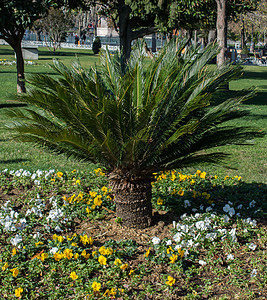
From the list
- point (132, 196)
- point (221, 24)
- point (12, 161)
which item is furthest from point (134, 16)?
point (132, 196)

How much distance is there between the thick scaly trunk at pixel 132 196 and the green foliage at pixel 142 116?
0.42 feet

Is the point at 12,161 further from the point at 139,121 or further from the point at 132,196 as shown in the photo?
the point at 139,121

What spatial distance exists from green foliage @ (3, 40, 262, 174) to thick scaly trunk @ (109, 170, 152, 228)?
5.0 inches

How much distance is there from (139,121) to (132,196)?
0.82 metres

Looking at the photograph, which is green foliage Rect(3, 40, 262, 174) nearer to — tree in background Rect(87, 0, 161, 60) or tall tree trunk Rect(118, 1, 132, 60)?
tree in background Rect(87, 0, 161, 60)

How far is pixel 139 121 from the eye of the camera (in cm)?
377

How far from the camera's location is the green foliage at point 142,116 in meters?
3.72

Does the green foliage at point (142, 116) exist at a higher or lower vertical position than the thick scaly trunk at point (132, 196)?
Result: higher

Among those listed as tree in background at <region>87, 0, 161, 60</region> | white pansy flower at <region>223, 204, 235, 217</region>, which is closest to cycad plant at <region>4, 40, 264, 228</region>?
white pansy flower at <region>223, 204, 235, 217</region>

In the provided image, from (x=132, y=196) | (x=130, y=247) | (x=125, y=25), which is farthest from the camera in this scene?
(x=125, y=25)

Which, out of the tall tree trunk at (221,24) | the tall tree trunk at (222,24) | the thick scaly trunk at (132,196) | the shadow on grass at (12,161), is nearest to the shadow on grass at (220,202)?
the thick scaly trunk at (132,196)

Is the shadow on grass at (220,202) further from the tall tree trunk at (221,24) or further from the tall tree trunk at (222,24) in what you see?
the tall tree trunk at (221,24)

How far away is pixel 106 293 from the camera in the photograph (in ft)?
10.4

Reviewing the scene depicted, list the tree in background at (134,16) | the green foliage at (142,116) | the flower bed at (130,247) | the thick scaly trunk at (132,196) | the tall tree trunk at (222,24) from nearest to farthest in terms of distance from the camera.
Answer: the flower bed at (130,247) < the green foliage at (142,116) < the thick scaly trunk at (132,196) < the tree in background at (134,16) < the tall tree trunk at (222,24)
